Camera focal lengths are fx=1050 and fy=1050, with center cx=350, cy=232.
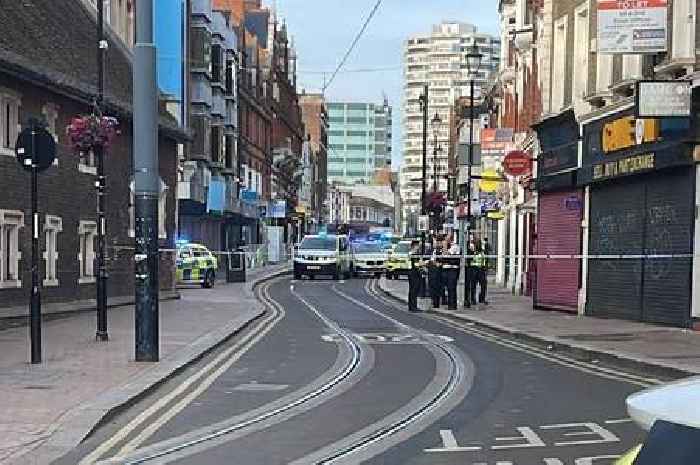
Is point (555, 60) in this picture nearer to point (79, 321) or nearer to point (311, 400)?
point (79, 321)

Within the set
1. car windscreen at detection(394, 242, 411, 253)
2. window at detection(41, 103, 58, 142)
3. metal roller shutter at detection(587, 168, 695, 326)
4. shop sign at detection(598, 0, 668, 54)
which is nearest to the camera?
shop sign at detection(598, 0, 668, 54)

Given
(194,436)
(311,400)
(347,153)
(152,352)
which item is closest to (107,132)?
(152,352)

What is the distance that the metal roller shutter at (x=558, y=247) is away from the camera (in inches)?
1041

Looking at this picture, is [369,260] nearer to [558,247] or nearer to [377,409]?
[558,247]

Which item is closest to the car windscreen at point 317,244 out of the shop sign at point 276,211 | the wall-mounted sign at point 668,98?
the shop sign at point 276,211

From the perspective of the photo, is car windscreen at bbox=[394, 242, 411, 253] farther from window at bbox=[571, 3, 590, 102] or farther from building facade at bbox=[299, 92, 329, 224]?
building facade at bbox=[299, 92, 329, 224]

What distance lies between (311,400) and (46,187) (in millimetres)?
11838

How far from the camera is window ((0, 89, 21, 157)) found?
19.3 m

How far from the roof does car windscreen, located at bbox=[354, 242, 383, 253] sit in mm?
29218

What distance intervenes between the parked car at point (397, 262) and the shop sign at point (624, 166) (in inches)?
1089

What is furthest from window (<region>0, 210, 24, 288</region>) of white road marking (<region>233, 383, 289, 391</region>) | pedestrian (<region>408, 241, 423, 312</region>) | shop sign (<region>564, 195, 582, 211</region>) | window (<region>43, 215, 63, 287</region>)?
shop sign (<region>564, 195, 582, 211</region>)

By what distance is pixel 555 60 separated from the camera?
94.5ft

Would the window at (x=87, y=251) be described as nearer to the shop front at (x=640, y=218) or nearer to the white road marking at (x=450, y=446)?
the shop front at (x=640, y=218)

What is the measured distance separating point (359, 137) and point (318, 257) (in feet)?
366
